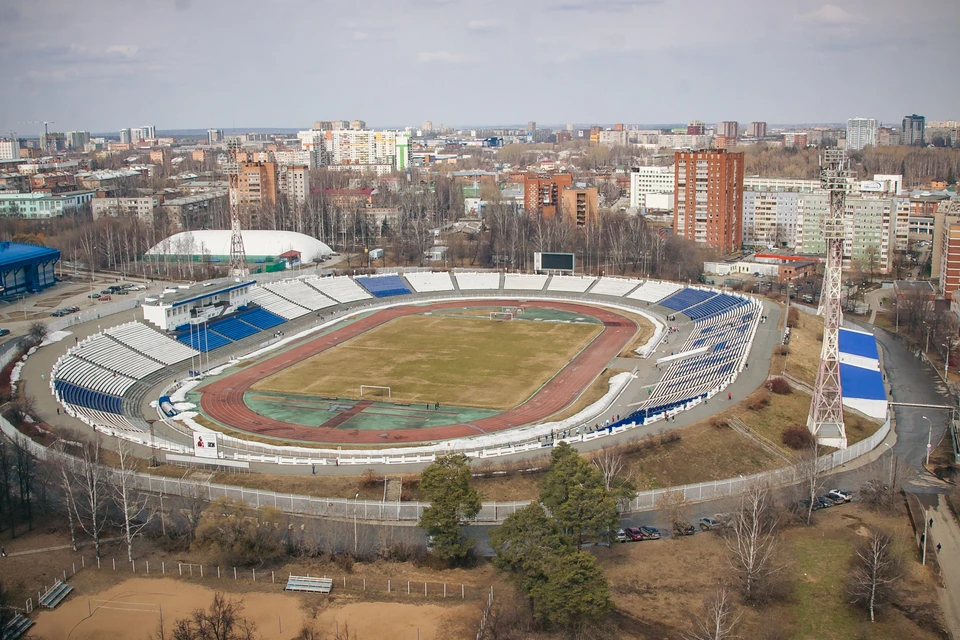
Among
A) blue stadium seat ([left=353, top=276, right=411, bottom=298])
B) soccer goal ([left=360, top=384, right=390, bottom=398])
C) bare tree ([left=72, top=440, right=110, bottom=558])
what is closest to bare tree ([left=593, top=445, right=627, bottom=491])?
soccer goal ([left=360, top=384, right=390, bottom=398])

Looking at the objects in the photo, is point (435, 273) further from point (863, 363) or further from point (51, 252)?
point (863, 363)

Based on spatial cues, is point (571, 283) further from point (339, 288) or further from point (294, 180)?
point (294, 180)

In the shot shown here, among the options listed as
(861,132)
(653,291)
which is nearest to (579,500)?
(653,291)

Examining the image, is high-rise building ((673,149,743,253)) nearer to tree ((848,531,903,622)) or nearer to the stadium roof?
the stadium roof

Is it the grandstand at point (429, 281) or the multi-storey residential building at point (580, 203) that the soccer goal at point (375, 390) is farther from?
the multi-storey residential building at point (580, 203)

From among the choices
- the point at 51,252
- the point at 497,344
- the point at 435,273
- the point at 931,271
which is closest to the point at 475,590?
the point at 497,344
